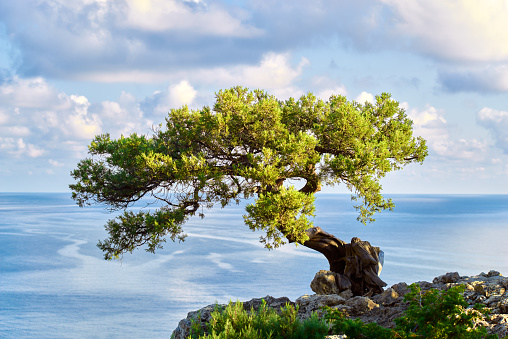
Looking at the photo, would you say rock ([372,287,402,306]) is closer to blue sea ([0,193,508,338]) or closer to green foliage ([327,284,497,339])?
blue sea ([0,193,508,338])

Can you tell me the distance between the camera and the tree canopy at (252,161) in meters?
13.6

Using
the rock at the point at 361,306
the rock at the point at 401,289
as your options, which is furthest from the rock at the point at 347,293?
the rock at the point at 361,306

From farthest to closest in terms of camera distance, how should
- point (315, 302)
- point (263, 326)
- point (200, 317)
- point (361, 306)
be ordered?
point (315, 302)
point (361, 306)
point (200, 317)
point (263, 326)

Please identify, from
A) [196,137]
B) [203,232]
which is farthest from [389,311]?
[203,232]

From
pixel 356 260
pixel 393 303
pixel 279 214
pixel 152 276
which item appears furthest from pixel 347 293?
pixel 152 276

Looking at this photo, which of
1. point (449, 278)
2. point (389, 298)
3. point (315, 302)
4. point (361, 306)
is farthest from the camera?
point (449, 278)

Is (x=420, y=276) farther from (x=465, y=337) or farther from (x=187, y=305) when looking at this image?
(x=465, y=337)

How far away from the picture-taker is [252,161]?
13.5 metres

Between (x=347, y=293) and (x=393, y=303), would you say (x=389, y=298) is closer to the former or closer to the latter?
(x=393, y=303)

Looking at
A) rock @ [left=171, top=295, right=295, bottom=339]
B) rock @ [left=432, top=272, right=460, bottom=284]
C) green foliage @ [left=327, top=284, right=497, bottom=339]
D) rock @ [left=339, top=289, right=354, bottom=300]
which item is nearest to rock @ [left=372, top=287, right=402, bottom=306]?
rock @ [left=432, top=272, right=460, bottom=284]

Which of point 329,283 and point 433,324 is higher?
point 329,283

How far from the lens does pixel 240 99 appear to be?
1523 centimetres

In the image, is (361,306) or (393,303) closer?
(361,306)

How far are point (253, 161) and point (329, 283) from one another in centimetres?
587
